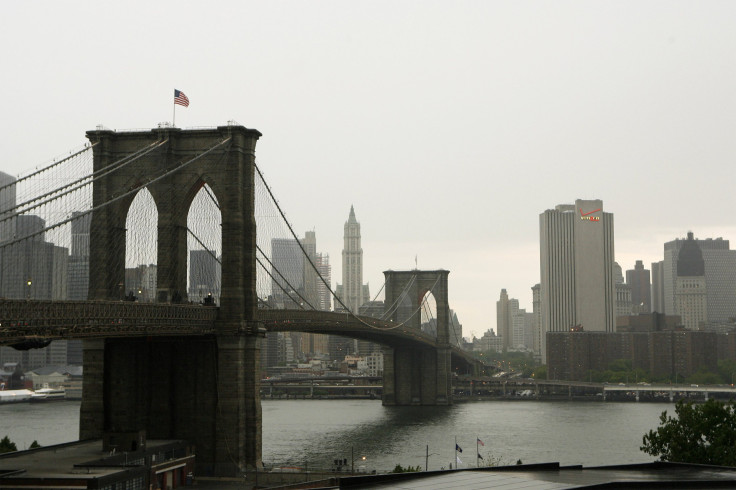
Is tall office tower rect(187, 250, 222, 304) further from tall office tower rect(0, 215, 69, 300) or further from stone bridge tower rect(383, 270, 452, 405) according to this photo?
stone bridge tower rect(383, 270, 452, 405)

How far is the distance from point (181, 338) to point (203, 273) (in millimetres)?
7885

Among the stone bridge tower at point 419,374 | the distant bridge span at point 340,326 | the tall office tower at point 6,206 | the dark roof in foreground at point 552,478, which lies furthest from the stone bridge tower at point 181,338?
the stone bridge tower at point 419,374

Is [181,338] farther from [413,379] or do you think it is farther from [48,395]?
[48,395]

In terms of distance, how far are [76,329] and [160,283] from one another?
12.4 m

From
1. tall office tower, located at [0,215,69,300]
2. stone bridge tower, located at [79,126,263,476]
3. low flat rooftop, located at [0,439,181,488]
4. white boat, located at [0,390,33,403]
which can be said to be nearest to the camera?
low flat rooftop, located at [0,439,181,488]

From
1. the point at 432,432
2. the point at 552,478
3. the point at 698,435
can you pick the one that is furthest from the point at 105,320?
the point at 432,432

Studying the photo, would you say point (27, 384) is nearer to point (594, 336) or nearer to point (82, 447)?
point (594, 336)

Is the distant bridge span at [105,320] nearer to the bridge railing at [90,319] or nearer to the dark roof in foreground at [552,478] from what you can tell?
the bridge railing at [90,319]

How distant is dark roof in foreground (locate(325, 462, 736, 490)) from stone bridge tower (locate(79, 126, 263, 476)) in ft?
61.0

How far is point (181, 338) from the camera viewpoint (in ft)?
144

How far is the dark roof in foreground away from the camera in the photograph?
23.9 meters

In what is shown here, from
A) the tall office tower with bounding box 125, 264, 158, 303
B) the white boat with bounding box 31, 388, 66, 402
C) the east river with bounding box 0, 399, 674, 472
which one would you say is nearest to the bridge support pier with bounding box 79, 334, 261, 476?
the tall office tower with bounding box 125, 264, 158, 303

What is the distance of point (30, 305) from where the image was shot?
29219 mm

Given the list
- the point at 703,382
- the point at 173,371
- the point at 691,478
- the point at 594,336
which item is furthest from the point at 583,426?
the point at 594,336
